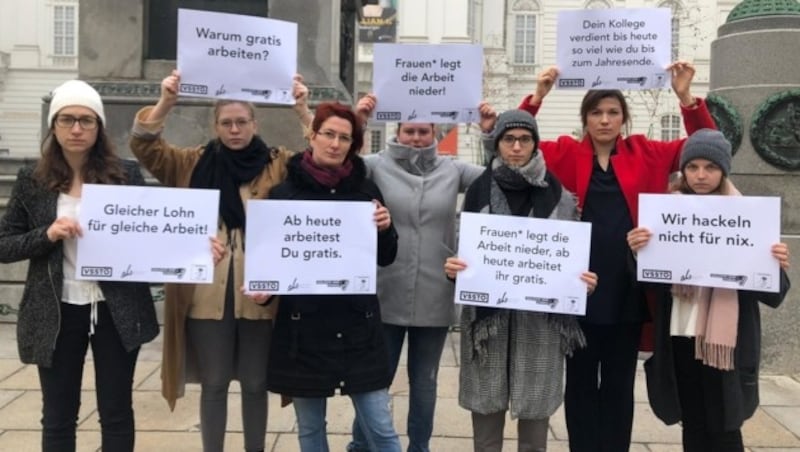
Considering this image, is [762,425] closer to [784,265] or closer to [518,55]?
[784,265]

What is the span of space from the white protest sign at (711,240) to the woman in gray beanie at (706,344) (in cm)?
7

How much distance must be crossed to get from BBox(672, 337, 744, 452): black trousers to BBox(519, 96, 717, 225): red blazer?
75 cm

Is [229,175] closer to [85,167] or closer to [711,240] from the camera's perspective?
[85,167]

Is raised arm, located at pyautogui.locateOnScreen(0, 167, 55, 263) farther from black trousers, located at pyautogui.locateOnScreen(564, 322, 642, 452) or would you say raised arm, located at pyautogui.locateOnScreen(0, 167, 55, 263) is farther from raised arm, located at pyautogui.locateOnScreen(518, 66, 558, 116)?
black trousers, located at pyautogui.locateOnScreen(564, 322, 642, 452)

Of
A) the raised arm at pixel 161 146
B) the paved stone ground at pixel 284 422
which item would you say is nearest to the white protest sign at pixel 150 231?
→ the raised arm at pixel 161 146

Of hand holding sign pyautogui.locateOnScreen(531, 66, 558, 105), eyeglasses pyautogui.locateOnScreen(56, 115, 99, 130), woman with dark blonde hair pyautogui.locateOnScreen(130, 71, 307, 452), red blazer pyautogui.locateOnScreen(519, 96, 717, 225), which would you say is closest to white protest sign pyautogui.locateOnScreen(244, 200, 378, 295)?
woman with dark blonde hair pyautogui.locateOnScreen(130, 71, 307, 452)

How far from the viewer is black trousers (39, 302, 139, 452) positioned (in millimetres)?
3568

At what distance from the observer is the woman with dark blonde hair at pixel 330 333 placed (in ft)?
11.8

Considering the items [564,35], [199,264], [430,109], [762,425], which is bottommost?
[762,425]

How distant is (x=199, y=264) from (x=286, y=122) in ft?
12.9

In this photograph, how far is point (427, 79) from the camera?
4.51 m

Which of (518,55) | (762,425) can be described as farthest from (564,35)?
(518,55)

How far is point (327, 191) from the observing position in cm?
372

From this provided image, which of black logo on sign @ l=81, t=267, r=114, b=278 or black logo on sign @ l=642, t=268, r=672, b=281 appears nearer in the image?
black logo on sign @ l=81, t=267, r=114, b=278
